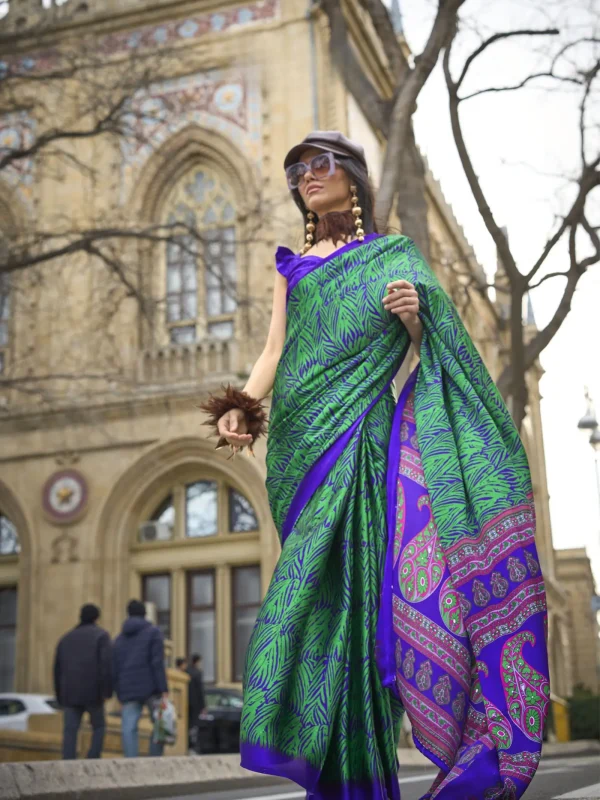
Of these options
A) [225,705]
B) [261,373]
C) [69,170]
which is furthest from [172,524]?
[261,373]

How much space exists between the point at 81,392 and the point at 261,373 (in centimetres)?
1969

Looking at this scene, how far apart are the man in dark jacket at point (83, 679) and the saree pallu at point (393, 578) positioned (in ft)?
25.6

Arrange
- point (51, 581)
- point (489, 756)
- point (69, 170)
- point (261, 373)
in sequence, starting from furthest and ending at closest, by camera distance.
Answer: point (69, 170)
point (51, 581)
point (261, 373)
point (489, 756)

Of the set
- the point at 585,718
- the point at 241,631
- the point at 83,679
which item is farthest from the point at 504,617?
the point at 585,718

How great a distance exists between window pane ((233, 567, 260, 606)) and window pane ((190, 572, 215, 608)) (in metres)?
0.52

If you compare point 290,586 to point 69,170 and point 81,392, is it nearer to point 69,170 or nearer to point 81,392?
point 81,392

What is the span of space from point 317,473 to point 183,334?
2061cm

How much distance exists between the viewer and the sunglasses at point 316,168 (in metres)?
4.18

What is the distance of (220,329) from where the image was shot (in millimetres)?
23828

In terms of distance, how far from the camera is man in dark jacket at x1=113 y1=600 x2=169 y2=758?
37.7 feet

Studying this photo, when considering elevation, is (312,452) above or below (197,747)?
above

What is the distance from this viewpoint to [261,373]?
13.5 ft

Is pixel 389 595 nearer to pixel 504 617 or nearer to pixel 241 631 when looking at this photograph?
pixel 504 617

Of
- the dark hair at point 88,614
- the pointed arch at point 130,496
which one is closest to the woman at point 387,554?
the dark hair at point 88,614
